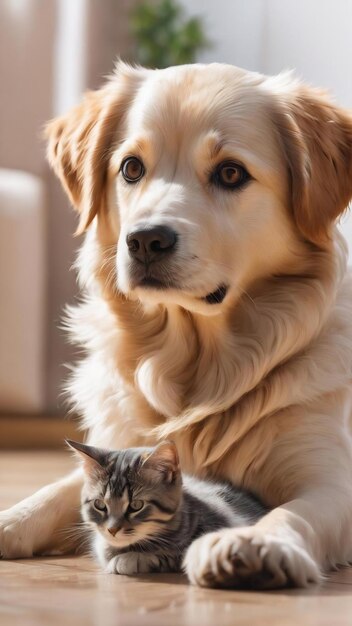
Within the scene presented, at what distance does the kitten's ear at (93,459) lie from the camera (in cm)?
200

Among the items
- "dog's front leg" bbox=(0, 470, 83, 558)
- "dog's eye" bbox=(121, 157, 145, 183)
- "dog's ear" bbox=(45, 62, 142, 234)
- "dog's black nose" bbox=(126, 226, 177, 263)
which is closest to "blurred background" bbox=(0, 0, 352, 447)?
"dog's ear" bbox=(45, 62, 142, 234)

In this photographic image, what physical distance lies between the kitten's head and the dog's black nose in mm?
426

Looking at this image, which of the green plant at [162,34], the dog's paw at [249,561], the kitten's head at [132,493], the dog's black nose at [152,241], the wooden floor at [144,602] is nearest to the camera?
the wooden floor at [144,602]

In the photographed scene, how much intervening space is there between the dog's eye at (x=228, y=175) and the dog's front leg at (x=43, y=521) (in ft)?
2.50

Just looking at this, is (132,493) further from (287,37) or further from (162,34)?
(162,34)

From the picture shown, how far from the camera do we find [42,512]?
2.26 meters

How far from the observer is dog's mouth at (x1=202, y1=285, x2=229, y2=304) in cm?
229

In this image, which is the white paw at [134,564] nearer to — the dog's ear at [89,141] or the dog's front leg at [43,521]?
the dog's front leg at [43,521]

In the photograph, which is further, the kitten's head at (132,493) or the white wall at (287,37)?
the white wall at (287,37)

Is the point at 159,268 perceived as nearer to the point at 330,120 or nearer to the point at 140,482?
the point at 140,482

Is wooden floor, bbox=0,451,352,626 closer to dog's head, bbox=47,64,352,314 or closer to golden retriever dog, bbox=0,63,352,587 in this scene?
golden retriever dog, bbox=0,63,352,587

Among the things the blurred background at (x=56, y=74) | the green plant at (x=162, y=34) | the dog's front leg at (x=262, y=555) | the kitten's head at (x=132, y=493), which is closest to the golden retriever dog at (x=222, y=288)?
the dog's front leg at (x=262, y=555)

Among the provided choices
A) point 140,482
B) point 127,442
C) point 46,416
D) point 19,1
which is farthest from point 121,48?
point 140,482

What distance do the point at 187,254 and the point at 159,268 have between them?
70mm
